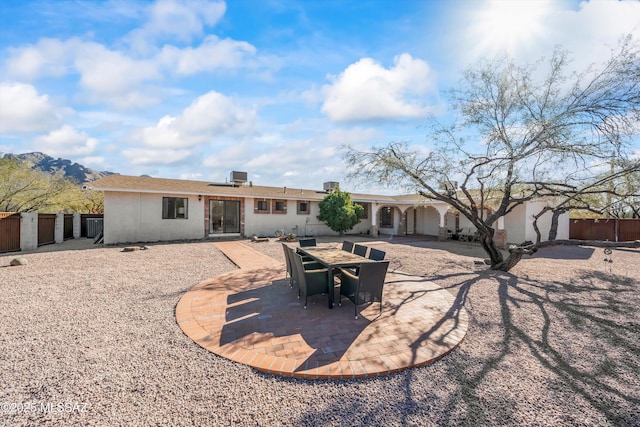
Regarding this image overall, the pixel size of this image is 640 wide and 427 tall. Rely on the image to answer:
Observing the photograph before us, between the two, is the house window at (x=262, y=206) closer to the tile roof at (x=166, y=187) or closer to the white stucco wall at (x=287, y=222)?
the white stucco wall at (x=287, y=222)

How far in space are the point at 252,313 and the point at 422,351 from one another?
8.73 feet

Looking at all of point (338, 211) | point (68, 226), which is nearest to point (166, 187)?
point (68, 226)

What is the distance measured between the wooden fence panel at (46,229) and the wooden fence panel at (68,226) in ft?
4.08

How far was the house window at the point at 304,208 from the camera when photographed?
58.1 feet

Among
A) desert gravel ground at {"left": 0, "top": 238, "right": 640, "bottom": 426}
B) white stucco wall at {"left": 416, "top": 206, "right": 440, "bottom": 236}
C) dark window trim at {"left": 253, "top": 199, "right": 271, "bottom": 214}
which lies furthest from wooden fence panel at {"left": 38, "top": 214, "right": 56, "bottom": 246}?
white stucco wall at {"left": 416, "top": 206, "right": 440, "bottom": 236}

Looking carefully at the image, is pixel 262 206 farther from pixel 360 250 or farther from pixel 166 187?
pixel 360 250

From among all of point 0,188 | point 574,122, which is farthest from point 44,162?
point 574,122

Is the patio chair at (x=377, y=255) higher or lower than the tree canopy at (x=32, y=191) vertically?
lower

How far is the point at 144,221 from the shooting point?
514 inches

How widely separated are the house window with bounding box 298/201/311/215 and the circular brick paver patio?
38.9ft

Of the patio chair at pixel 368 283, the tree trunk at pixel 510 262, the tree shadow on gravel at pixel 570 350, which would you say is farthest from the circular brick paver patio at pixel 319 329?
the tree trunk at pixel 510 262

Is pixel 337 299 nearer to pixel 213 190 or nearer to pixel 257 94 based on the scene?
pixel 257 94

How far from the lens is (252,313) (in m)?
4.44

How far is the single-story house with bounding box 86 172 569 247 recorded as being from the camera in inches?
496
